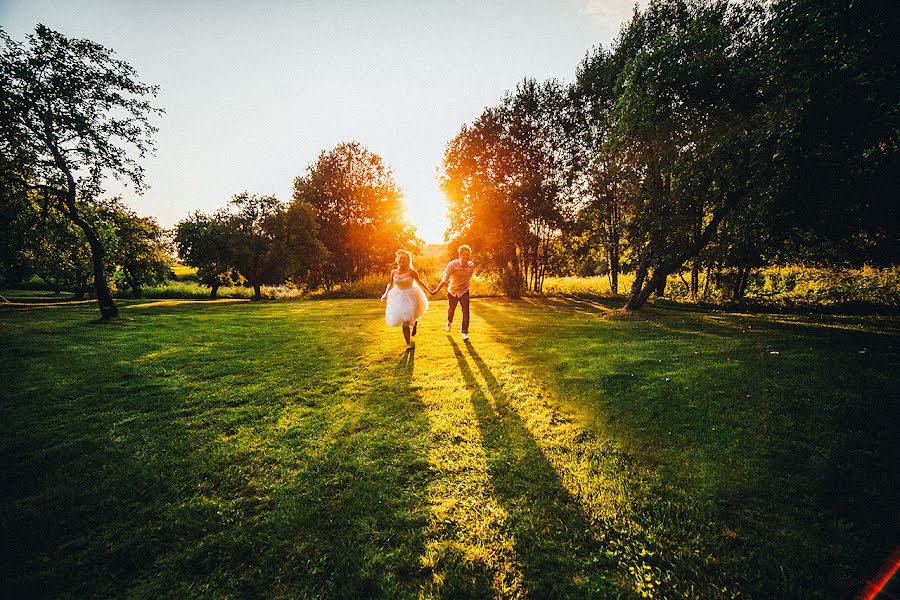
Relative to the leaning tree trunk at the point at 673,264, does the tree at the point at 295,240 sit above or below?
above

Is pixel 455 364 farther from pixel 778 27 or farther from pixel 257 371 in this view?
pixel 778 27

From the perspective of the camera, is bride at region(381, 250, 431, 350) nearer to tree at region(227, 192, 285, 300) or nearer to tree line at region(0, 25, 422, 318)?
tree line at region(0, 25, 422, 318)

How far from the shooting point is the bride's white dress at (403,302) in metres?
8.35

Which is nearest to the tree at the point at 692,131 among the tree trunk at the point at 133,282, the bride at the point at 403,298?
the bride at the point at 403,298

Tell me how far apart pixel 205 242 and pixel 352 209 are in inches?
574

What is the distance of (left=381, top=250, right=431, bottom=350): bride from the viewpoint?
834 cm

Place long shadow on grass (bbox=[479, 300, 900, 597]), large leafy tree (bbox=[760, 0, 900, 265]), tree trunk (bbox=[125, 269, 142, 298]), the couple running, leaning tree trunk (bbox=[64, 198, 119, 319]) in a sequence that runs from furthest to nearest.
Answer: tree trunk (bbox=[125, 269, 142, 298]), leaning tree trunk (bbox=[64, 198, 119, 319]), the couple running, large leafy tree (bbox=[760, 0, 900, 265]), long shadow on grass (bbox=[479, 300, 900, 597])

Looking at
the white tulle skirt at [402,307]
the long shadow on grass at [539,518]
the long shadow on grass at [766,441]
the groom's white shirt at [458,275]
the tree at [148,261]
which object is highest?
the tree at [148,261]

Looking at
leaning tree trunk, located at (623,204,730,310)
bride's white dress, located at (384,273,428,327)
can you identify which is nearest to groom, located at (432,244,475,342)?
bride's white dress, located at (384,273,428,327)

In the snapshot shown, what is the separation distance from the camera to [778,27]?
8.23 metres

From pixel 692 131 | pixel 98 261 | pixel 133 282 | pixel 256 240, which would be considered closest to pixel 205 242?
pixel 256 240

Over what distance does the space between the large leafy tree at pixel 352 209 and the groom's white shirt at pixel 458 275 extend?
26504 millimetres

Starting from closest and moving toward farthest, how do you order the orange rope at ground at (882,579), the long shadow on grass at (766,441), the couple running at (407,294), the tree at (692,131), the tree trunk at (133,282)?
the orange rope at ground at (882,579) → the long shadow on grass at (766,441) → the couple running at (407,294) → the tree at (692,131) → the tree trunk at (133,282)

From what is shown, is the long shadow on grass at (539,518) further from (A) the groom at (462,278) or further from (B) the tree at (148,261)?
(B) the tree at (148,261)
